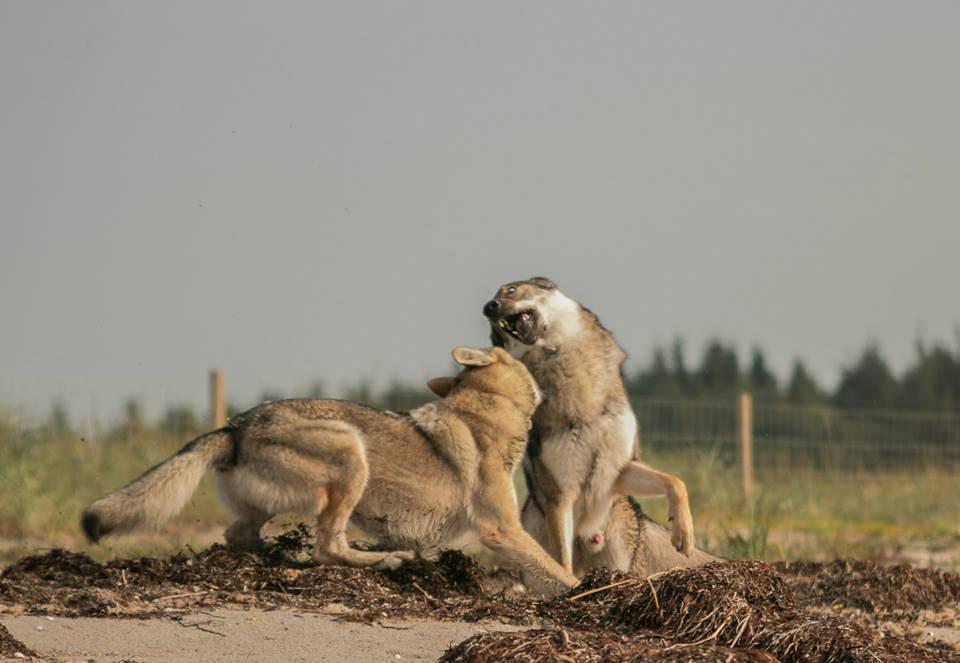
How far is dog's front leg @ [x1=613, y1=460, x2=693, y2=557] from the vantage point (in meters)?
8.32

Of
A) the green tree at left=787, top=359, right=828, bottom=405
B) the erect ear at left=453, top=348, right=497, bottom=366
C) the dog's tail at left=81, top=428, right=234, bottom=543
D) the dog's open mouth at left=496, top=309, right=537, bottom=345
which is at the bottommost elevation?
the green tree at left=787, top=359, right=828, bottom=405

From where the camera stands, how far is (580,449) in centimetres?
840

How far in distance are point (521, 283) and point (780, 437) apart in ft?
41.2

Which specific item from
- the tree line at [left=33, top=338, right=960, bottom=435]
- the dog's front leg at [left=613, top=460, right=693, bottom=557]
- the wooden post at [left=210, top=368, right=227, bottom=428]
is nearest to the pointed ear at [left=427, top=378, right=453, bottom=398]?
the dog's front leg at [left=613, top=460, right=693, bottom=557]

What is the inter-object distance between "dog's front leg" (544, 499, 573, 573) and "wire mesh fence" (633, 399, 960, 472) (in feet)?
34.3

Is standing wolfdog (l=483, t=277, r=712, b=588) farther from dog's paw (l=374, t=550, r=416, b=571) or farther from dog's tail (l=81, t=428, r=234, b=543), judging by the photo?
dog's tail (l=81, t=428, r=234, b=543)

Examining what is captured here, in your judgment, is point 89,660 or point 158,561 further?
point 158,561

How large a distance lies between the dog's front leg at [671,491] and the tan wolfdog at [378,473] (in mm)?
720

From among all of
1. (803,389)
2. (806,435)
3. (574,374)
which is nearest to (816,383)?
(803,389)

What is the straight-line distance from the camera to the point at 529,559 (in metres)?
7.86

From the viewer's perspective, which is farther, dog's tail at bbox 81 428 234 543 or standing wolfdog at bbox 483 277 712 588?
standing wolfdog at bbox 483 277 712 588

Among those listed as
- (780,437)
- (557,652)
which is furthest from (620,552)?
(780,437)

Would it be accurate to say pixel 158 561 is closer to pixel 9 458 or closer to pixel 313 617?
pixel 313 617

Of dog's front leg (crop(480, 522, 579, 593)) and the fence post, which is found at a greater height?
dog's front leg (crop(480, 522, 579, 593))
